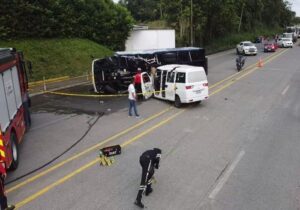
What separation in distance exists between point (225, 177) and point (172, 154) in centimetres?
223

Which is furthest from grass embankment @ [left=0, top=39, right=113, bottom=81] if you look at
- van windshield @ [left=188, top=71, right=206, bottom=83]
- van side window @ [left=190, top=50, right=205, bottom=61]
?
van windshield @ [left=188, top=71, right=206, bottom=83]

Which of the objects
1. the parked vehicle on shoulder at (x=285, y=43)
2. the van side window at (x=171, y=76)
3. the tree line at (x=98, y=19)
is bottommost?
the parked vehicle on shoulder at (x=285, y=43)

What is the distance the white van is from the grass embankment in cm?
1201

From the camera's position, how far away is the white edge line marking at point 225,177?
871cm

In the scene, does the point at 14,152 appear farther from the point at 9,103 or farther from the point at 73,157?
the point at 73,157

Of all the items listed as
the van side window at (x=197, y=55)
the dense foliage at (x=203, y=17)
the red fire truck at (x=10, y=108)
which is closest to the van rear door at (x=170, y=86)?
the red fire truck at (x=10, y=108)

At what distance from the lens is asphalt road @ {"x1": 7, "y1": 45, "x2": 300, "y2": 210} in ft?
28.0

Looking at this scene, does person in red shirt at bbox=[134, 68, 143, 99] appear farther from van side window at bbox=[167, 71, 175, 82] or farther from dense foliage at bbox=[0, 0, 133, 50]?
dense foliage at bbox=[0, 0, 133, 50]

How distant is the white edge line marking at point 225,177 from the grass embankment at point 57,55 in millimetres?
19427

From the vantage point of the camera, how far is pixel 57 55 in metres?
30.7

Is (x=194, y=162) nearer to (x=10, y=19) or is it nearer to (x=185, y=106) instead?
(x=185, y=106)

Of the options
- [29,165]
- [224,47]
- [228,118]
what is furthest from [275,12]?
[29,165]

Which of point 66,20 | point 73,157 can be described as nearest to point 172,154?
point 73,157

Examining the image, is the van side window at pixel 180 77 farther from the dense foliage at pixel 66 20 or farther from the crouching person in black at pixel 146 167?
the dense foliage at pixel 66 20
